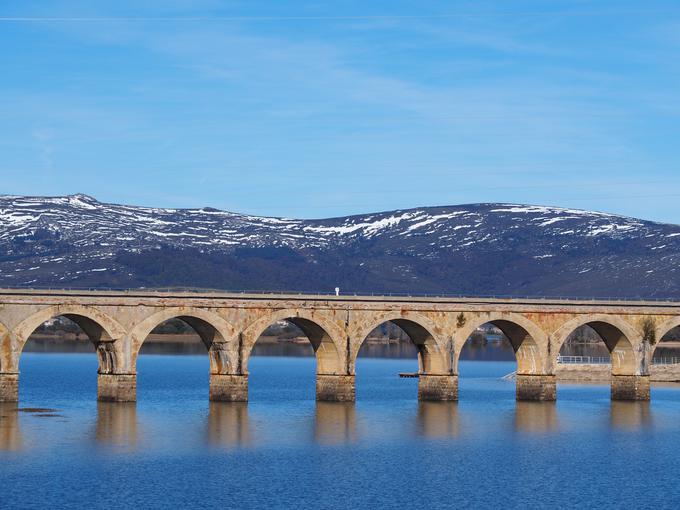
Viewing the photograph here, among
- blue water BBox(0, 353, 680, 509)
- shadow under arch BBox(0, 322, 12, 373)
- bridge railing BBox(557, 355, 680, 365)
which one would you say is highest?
shadow under arch BBox(0, 322, 12, 373)

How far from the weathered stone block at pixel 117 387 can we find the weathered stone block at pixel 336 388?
11.5 meters

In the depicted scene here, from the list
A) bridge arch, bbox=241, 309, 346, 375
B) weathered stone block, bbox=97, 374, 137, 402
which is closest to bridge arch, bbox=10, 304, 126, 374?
weathered stone block, bbox=97, 374, 137, 402

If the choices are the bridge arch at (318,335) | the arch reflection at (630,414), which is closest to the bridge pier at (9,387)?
the bridge arch at (318,335)

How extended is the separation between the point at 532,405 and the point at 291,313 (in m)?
16.5

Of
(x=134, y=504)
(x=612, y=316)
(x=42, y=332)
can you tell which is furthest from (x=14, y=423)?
(x=42, y=332)

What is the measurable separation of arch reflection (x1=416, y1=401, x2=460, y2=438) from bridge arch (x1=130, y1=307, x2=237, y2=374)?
1164 cm

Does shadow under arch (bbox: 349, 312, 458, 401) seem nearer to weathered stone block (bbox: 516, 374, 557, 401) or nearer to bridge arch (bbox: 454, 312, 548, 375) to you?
bridge arch (bbox: 454, 312, 548, 375)

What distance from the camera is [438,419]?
69438 mm

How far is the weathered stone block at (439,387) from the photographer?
77.5m

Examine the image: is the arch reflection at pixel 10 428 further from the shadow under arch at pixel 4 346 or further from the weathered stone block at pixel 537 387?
the weathered stone block at pixel 537 387

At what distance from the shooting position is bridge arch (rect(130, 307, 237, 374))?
233ft

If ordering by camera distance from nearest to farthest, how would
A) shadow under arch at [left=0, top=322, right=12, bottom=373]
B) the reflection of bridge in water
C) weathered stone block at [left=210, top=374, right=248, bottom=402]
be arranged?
the reflection of bridge in water, shadow under arch at [left=0, top=322, right=12, bottom=373], weathered stone block at [left=210, top=374, right=248, bottom=402]

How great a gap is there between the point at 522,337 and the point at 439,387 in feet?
20.9

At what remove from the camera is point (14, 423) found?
2447 inches
